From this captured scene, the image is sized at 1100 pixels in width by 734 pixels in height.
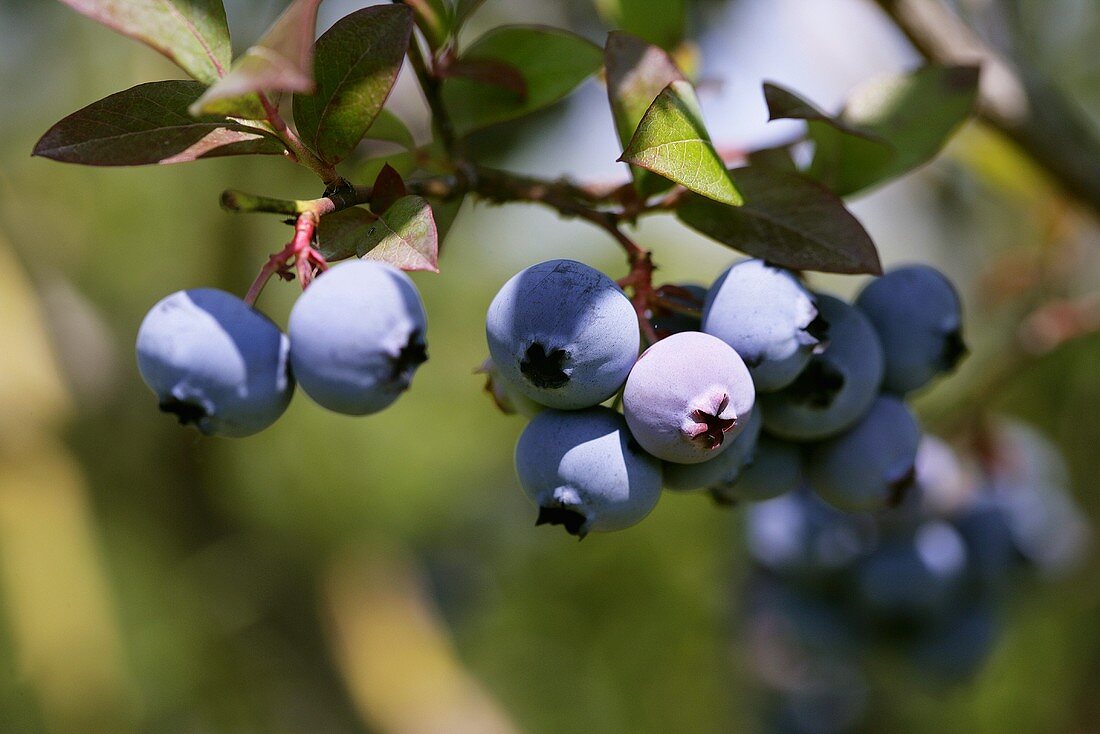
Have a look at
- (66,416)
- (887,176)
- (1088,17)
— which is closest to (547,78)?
(887,176)

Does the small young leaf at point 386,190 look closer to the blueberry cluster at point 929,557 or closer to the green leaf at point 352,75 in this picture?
the green leaf at point 352,75

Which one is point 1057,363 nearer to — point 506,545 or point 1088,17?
point 1088,17

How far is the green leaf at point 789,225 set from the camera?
67 centimetres

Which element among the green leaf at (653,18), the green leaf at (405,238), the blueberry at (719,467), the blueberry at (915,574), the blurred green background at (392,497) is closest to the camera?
the green leaf at (405,238)

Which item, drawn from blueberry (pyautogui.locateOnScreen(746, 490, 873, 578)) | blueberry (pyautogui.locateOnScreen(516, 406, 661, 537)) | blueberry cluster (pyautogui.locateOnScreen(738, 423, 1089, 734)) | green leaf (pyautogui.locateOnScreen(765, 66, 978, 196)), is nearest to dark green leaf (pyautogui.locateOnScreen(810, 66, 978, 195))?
green leaf (pyautogui.locateOnScreen(765, 66, 978, 196))

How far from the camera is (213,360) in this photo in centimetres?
56

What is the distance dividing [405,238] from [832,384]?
0.34 meters

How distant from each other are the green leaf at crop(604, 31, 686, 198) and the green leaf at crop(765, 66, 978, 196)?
0.62 ft

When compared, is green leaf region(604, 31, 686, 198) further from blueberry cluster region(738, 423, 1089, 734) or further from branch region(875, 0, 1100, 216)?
blueberry cluster region(738, 423, 1089, 734)

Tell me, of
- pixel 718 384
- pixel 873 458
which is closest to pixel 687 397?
pixel 718 384

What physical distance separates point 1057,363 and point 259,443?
2.21 m

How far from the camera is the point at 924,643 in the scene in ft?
4.77

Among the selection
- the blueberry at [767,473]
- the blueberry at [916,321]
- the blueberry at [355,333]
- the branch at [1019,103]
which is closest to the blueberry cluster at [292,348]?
the blueberry at [355,333]

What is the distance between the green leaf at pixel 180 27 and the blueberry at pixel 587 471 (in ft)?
1.02
